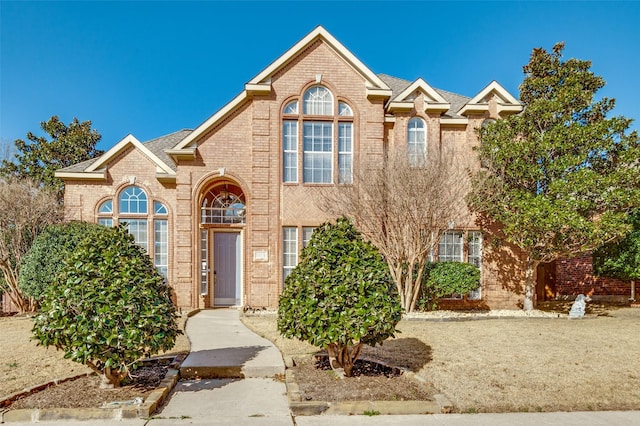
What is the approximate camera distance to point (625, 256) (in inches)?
537

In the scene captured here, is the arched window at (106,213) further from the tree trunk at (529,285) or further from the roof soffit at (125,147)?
the tree trunk at (529,285)

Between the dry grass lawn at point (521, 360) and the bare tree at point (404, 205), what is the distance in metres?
1.91

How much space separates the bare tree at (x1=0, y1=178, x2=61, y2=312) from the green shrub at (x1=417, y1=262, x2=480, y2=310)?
12.4 metres

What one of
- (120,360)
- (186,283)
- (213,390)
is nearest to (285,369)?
(213,390)

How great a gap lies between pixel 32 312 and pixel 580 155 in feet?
57.6

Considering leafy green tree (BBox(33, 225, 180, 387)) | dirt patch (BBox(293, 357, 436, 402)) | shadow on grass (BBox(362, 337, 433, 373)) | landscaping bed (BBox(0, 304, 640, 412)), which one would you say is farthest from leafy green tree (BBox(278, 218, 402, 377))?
leafy green tree (BBox(33, 225, 180, 387))

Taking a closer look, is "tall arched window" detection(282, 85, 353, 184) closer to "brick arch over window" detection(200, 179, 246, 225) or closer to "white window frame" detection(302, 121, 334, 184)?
"white window frame" detection(302, 121, 334, 184)

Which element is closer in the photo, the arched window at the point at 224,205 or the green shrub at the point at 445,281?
the green shrub at the point at 445,281

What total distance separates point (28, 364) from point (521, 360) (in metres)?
8.48

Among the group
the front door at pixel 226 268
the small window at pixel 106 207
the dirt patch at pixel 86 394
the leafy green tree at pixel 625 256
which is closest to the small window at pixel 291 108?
the front door at pixel 226 268

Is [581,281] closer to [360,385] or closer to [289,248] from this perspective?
[289,248]

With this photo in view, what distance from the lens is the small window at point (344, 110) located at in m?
13.3

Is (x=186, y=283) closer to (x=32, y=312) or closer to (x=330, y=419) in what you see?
(x=32, y=312)

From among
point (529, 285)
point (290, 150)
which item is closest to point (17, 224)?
point (290, 150)
